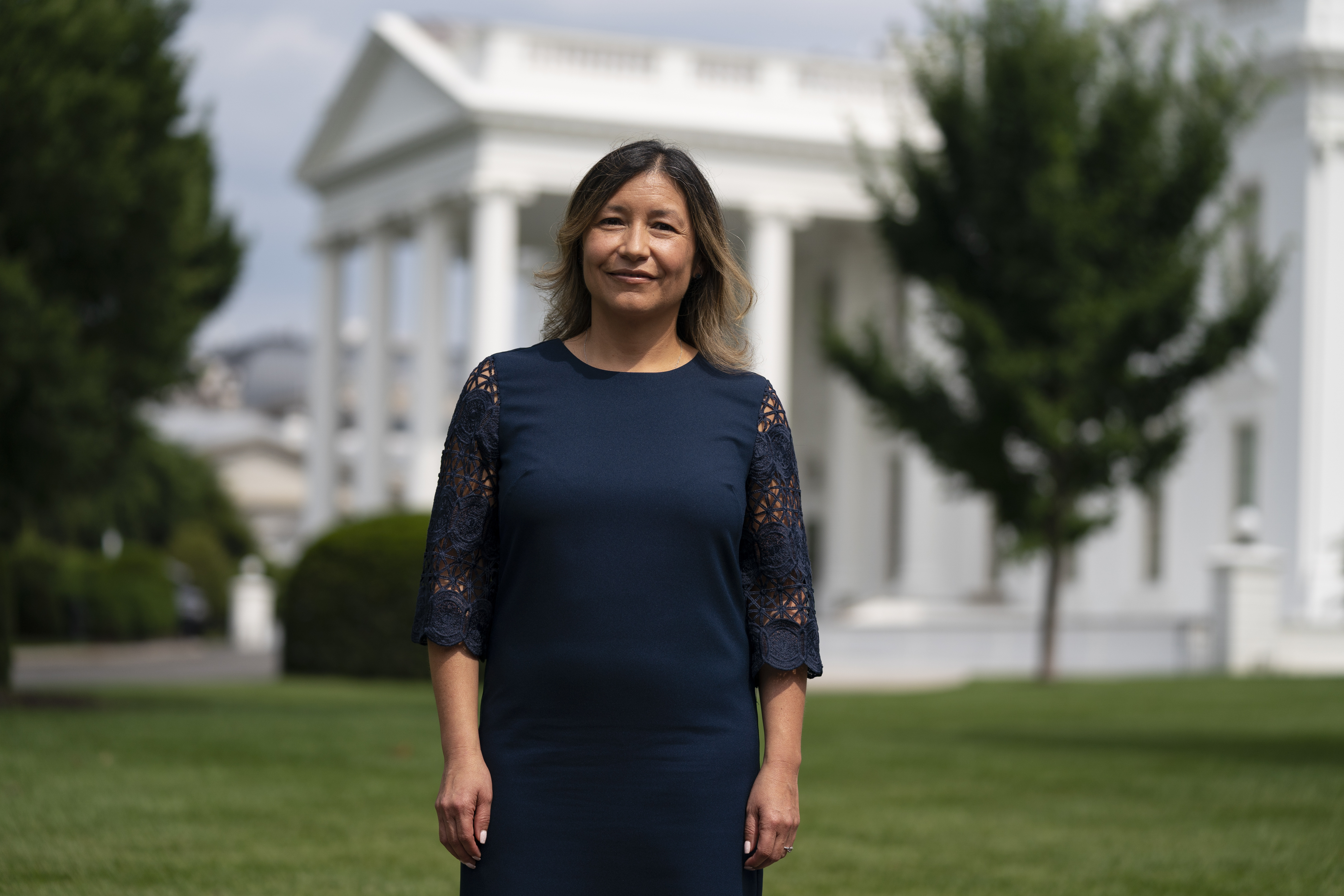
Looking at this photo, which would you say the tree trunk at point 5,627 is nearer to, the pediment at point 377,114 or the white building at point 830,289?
the white building at point 830,289

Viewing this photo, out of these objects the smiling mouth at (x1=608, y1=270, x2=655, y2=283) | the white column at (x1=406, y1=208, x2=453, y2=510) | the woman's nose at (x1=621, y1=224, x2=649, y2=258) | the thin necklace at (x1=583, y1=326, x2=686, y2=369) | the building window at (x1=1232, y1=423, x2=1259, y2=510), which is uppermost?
the white column at (x1=406, y1=208, x2=453, y2=510)

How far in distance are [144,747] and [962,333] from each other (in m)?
13.3

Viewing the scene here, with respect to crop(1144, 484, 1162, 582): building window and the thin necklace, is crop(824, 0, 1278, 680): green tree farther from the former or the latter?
the thin necklace

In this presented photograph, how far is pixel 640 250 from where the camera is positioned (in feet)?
11.5

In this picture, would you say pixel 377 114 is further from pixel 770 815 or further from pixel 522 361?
pixel 770 815

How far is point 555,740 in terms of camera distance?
3330 millimetres

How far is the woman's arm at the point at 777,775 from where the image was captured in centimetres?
338

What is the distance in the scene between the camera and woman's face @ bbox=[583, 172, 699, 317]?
138 inches

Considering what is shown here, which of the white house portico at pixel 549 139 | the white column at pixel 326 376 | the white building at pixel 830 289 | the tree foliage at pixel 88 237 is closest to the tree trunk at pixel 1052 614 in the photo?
the white building at pixel 830 289

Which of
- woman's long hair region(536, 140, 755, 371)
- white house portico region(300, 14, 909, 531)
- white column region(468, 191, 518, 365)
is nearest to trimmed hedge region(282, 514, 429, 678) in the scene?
white house portico region(300, 14, 909, 531)

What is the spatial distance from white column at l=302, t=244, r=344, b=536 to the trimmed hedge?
25117 mm

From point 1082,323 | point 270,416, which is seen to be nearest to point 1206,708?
point 1082,323

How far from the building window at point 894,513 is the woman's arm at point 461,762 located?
43487 millimetres

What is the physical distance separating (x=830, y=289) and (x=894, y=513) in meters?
6.89
